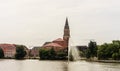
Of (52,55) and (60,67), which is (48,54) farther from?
(60,67)

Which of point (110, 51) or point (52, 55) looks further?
point (52, 55)

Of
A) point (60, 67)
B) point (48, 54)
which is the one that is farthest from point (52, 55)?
point (60, 67)

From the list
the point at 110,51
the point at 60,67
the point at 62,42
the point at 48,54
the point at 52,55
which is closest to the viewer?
the point at 60,67

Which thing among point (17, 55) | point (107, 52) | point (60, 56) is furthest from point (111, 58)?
point (17, 55)

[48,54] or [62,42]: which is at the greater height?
[62,42]

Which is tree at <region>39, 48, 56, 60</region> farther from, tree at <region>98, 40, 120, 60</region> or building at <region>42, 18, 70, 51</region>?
building at <region>42, 18, 70, 51</region>

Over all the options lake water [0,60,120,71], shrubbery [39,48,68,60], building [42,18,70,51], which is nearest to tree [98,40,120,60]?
shrubbery [39,48,68,60]

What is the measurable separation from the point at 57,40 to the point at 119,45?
8848 cm

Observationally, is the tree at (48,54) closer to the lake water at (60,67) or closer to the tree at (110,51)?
the tree at (110,51)

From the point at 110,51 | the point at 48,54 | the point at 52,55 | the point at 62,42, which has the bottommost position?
the point at 52,55

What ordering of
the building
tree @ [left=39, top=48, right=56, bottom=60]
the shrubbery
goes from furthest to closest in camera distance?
the building < the shrubbery < tree @ [left=39, top=48, right=56, bottom=60]

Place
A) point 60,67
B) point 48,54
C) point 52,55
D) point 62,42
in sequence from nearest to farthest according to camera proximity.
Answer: point 60,67 → point 48,54 → point 52,55 → point 62,42

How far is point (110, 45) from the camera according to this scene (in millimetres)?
108562

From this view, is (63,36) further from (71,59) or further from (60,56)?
(71,59)
